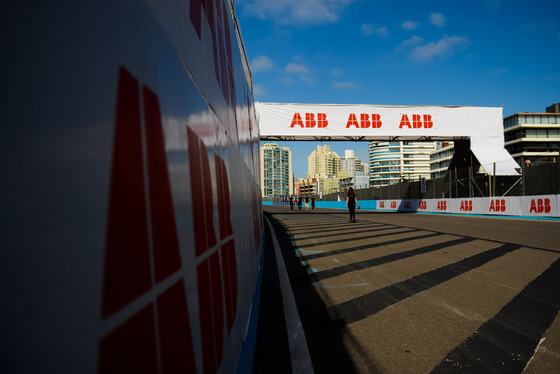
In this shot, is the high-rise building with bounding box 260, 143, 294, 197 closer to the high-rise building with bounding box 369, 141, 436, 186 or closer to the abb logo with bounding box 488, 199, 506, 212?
the high-rise building with bounding box 369, 141, 436, 186

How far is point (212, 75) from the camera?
2129mm

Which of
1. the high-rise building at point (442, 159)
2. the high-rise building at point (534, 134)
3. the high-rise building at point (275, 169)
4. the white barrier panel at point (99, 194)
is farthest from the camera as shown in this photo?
the high-rise building at point (275, 169)

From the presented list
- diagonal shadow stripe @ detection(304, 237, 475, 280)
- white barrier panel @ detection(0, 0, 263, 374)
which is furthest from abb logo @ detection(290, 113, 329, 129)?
white barrier panel @ detection(0, 0, 263, 374)

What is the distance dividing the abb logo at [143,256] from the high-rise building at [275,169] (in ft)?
561

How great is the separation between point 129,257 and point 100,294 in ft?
0.48

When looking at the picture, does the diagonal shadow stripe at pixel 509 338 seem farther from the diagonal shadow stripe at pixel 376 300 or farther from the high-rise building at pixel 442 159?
the high-rise building at pixel 442 159

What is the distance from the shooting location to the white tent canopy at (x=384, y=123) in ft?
73.6

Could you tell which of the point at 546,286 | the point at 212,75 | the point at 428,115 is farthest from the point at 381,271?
the point at 428,115

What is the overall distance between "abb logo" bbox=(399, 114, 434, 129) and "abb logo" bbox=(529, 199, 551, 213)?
8.80 meters

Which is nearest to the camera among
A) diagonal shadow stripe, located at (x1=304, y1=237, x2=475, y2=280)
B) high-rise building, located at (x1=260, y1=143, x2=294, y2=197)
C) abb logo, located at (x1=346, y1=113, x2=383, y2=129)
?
diagonal shadow stripe, located at (x1=304, y1=237, x2=475, y2=280)

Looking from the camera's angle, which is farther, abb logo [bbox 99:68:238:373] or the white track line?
the white track line

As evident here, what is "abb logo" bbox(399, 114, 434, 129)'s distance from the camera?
2284cm

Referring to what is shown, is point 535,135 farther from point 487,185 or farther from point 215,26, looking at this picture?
point 215,26

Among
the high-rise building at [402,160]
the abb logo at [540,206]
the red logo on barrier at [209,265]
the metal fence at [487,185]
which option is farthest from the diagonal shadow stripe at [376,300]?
the high-rise building at [402,160]
